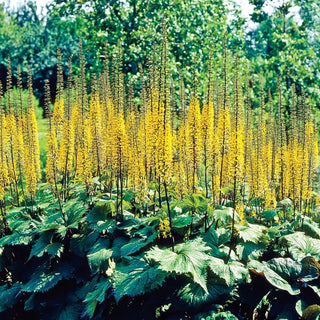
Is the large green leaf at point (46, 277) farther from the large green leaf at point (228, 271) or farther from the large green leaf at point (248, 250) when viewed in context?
the large green leaf at point (248, 250)

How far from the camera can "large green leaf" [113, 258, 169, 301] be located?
2.74 meters

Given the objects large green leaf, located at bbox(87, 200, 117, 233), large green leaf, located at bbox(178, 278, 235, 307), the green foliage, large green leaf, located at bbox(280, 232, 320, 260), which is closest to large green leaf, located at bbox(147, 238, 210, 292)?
the green foliage

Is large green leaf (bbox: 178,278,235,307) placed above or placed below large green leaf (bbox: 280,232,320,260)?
below

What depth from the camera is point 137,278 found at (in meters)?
2.83

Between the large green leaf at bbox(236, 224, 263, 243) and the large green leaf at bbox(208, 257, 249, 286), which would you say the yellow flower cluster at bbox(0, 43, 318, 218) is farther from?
the large green leaf at bbox(208, 257, 249, 286)

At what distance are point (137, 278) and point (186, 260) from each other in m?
0.44

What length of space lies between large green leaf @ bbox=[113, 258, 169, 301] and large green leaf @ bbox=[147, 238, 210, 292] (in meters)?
0.12

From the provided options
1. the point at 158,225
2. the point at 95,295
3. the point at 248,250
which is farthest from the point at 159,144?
the point at 95,295

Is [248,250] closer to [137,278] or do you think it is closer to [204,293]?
[204,293]

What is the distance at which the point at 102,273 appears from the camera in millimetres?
3580

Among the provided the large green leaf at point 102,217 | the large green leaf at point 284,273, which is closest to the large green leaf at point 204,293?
the large green leaf at point 284,273

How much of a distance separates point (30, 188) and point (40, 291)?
1548 mm

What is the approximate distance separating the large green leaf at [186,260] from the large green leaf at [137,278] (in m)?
0.12

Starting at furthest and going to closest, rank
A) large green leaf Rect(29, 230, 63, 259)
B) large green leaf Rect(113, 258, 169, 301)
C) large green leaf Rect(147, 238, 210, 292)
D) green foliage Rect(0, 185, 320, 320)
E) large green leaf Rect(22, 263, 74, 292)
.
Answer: large green leaf Rect(29, 230, 63, 259)
large green leaf Rect(22, 263, 74, 292)
green foliage Rect(0, 185, 320, 320)
large green leaf Rect(113, 258, 169, 301)
large green leaf Rect(147, 238, 210, 292)
